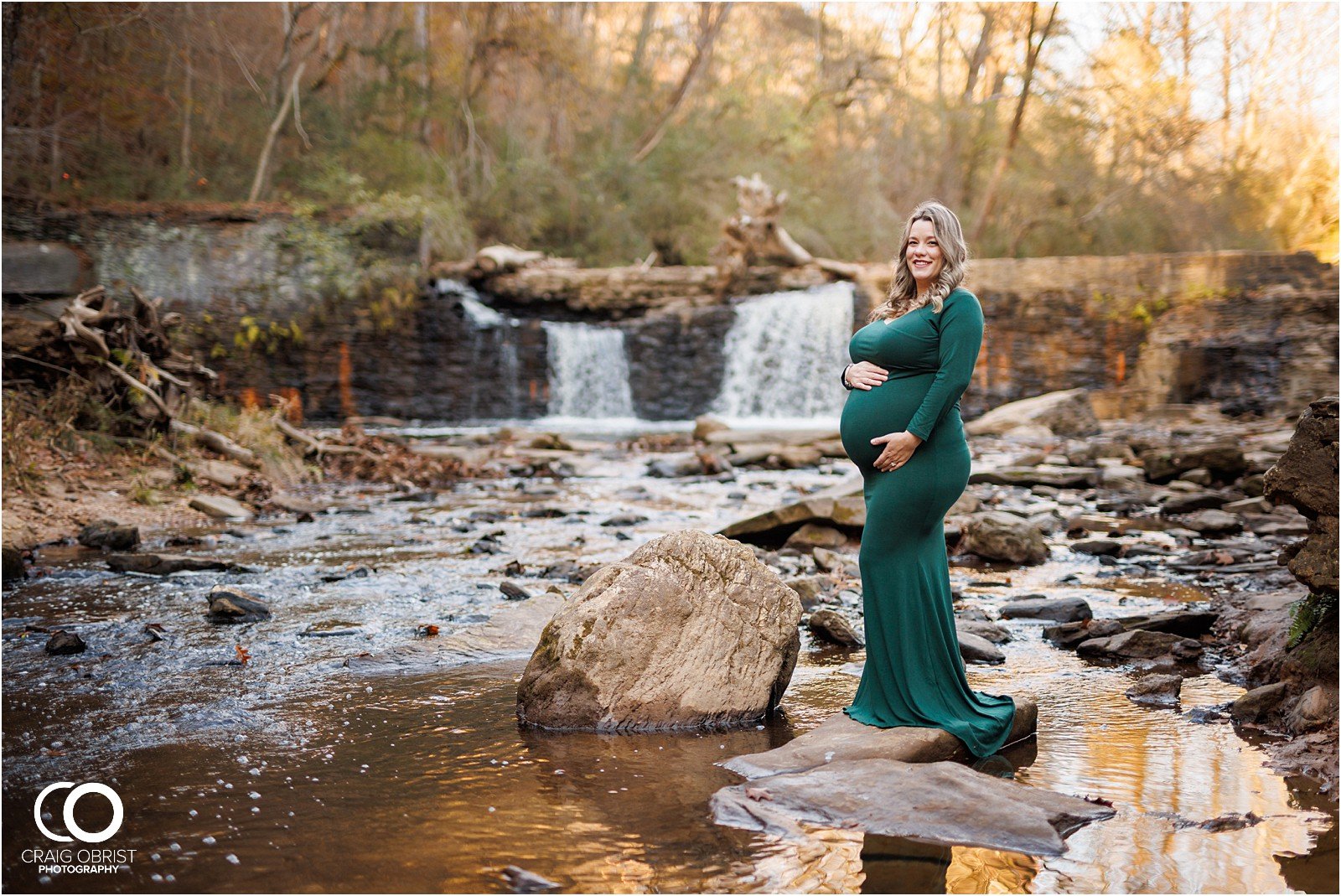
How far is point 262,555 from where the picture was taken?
773 centimetres

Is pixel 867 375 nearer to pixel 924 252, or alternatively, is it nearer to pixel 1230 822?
pixel 924 252

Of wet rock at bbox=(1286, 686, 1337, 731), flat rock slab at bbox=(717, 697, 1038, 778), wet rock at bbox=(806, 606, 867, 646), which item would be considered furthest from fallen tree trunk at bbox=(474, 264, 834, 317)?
flat rock slab at bbox=(717, 697, 1038, 778)

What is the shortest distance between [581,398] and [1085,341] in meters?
10.9

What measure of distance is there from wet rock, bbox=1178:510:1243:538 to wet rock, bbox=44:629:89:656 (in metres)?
7.88

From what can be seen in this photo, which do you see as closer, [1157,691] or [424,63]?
[1157,691]

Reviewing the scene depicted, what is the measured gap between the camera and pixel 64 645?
4.88 metres

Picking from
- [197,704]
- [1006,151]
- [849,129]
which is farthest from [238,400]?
[849,129]

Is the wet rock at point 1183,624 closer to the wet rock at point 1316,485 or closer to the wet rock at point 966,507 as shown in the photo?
the wet rock at point 1316,485

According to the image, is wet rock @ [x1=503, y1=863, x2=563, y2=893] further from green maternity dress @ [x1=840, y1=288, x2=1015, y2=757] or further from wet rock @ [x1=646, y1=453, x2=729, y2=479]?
wet rock @ [x1=646, y1=453, x2=729, y2=479]

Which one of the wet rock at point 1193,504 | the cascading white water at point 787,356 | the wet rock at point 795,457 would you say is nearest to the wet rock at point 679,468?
the wet rock at point 795,457

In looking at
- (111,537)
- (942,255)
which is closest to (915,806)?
(942,255)

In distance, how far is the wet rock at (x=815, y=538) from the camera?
7934mm

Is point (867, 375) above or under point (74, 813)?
above

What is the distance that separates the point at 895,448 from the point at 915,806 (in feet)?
4.05
